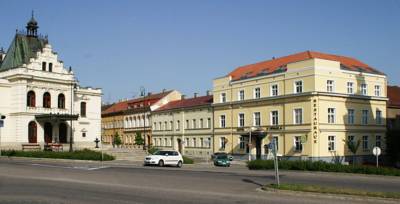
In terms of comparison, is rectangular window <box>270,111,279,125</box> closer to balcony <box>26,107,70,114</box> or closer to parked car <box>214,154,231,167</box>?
parked car <box>214,154,231,167</box>

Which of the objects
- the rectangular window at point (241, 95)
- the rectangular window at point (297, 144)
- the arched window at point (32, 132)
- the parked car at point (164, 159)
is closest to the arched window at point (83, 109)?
the arched window at point (32, 132)

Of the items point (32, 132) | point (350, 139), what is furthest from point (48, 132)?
point (350, 139)

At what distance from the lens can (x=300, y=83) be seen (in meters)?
55.7

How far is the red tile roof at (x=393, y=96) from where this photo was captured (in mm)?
65838

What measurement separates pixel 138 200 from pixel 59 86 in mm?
55740

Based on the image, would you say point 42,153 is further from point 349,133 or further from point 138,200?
point 138,200

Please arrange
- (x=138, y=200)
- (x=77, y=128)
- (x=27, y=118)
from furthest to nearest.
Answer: (x=77, y=128), (x=27, y=118), (x=138, y=200)

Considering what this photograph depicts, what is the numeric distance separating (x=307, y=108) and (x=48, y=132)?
116ft

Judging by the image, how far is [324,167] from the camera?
35.8 meters

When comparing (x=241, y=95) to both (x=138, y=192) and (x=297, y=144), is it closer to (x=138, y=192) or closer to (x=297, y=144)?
(x=297, y=144)

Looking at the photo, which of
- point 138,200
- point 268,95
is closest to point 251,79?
point 268,95

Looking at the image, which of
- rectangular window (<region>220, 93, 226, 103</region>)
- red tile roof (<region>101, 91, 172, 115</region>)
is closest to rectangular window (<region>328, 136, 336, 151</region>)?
rectangular window (<region>220, 93, 226, 103</region>)

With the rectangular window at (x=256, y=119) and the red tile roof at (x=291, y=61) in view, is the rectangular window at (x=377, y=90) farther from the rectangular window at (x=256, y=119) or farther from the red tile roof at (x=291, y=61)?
the rectangular window at (x=256, y=119)

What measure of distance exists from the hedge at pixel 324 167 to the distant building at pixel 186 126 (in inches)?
1133
